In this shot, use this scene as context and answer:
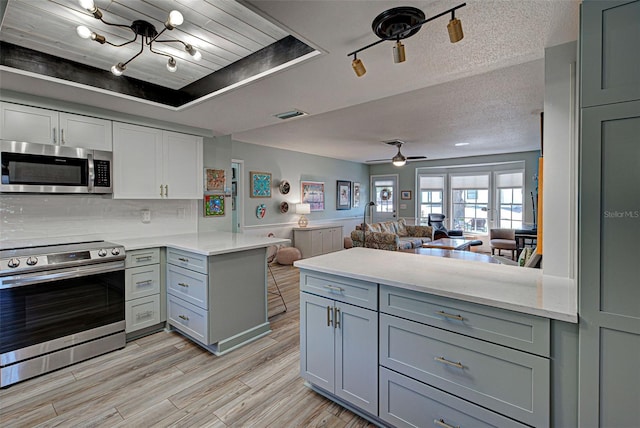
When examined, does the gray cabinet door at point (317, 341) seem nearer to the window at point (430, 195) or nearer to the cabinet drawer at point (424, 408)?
the cabinet drawer at point (424, 408)

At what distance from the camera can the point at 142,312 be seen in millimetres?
2842

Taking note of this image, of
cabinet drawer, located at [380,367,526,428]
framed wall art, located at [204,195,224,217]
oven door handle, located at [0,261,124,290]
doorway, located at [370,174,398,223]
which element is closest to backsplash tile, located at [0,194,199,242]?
framed wall art, located at [204,195,224,217]

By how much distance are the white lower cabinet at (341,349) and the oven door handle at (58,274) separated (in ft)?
5.86

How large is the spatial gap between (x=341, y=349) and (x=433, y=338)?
60cm

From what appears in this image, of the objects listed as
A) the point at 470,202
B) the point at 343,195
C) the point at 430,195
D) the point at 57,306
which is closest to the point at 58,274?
the point at 57,306

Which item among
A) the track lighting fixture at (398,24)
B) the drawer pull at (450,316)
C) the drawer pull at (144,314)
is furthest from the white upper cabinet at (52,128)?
the drawer pull at (450,316)

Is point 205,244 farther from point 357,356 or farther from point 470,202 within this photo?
point 470,202

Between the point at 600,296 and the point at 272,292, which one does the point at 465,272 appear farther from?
the point at 272,292

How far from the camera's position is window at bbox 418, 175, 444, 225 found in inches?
334

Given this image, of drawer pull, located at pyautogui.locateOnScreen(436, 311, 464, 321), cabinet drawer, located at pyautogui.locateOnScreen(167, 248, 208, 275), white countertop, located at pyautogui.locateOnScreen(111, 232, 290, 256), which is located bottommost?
drawer pull, located at pyautogui.locateOnScreen(436, 311, 464, 321)

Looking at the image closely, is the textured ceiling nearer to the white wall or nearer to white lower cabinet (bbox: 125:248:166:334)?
the white wall

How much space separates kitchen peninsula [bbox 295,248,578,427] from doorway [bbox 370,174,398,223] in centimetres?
734

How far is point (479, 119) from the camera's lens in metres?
4.23

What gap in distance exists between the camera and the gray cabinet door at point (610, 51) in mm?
1115
